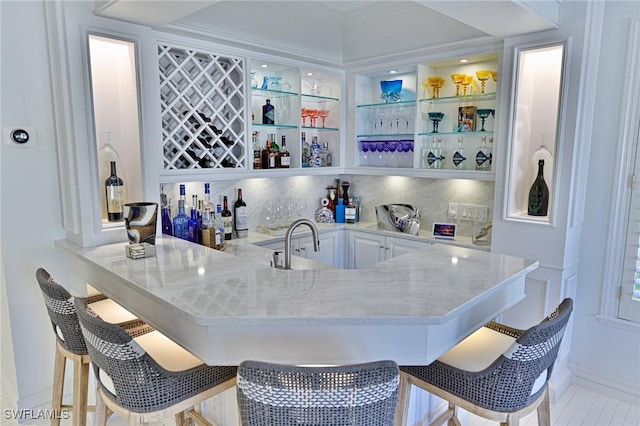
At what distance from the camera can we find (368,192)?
4074mm

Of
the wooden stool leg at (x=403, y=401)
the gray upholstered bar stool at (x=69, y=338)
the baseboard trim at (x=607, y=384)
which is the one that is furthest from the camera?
the baseboard trim at (x=607, y=384)

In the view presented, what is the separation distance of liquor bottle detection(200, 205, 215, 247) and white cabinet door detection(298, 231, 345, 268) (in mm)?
792

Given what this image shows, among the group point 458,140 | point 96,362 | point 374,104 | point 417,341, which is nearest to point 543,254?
point 458,140

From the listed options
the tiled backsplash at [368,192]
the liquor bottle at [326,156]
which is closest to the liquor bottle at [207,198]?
the tiled backsplash at [368,192]

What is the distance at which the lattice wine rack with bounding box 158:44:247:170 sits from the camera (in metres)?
2.74

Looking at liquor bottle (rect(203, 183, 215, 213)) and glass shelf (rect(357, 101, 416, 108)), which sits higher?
glass shelf (rect(357, 101, 416, 108))

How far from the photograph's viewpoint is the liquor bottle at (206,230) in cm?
289

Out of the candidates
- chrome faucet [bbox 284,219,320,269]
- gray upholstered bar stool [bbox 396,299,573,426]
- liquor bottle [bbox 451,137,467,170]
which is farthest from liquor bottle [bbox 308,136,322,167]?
gray upholstered bar stool [bbox 396,299,573,426]

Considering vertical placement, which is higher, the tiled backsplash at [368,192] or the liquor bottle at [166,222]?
the tiled backsplash at [368,192]

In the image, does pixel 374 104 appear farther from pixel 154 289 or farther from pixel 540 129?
pixel 154 289

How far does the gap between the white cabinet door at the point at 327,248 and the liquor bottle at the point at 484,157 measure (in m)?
1.33

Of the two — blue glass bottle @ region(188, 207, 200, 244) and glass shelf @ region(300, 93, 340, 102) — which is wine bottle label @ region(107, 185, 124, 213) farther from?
glass shelf @ region(300, 93, 340, 102)

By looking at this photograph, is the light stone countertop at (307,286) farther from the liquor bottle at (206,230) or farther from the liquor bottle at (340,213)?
the liquor bottle at (340,213)

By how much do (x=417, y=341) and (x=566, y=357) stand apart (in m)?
2.07
